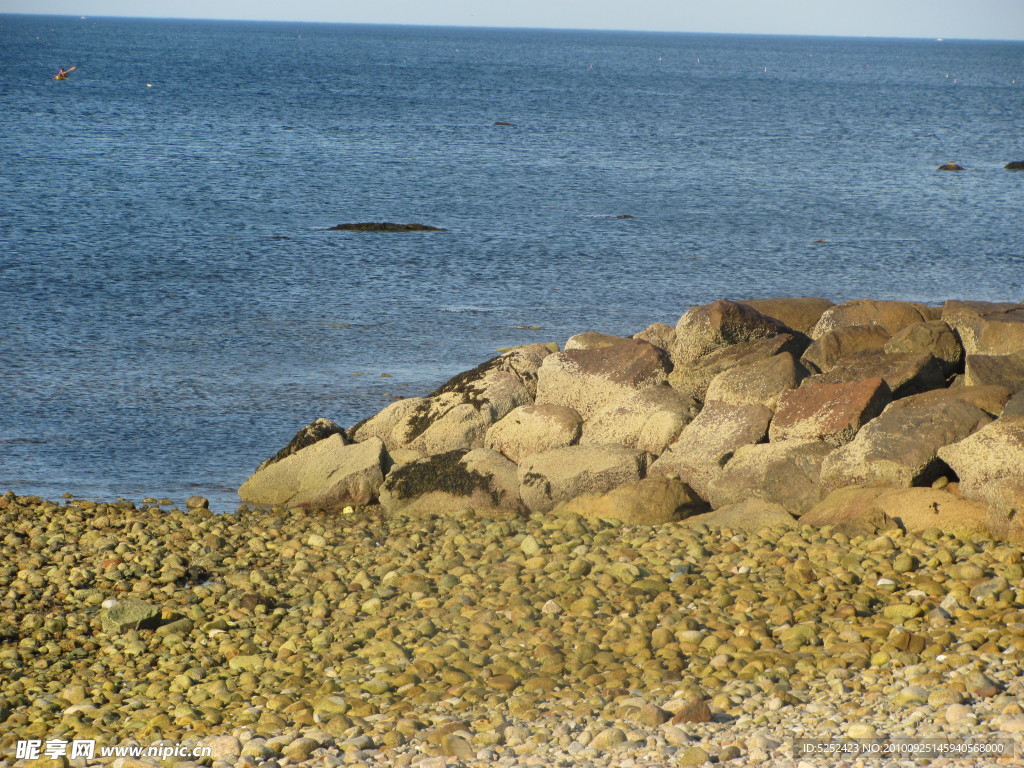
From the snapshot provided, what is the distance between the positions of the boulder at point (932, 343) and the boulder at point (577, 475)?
125 inches

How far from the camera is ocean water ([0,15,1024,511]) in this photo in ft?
54.9

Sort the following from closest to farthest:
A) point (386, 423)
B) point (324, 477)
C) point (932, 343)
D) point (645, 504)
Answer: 1. point (645, 504)
2. point (324, 477)
3. point (932, 343)
4. point (386, 423)

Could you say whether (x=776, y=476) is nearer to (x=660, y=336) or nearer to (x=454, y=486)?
(x=454, y=486)

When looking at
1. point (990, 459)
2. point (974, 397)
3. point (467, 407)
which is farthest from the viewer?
point (467, 407)

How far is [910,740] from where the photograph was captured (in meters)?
6.73

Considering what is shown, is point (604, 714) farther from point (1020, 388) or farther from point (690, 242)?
point (690, 242)

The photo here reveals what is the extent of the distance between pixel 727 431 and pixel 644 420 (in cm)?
97

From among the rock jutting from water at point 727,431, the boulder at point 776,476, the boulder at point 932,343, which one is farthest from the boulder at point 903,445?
the boulder at point 932,343

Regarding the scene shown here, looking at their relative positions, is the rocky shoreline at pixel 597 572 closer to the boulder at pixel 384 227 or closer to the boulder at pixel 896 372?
the boulder at pixel 896 372

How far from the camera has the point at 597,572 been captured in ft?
32.2

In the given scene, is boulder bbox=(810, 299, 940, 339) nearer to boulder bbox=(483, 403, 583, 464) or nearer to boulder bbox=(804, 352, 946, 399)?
boulder bbox=(804, 352, 946, 399)

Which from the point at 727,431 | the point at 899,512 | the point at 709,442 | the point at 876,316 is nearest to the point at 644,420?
the point at 709,442

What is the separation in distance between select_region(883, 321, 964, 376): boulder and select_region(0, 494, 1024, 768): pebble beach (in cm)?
326

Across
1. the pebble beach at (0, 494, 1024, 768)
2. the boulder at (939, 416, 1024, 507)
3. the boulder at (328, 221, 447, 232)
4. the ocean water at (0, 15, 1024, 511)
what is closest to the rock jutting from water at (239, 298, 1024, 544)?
the boulder at (939, 416, 1024, 507)
